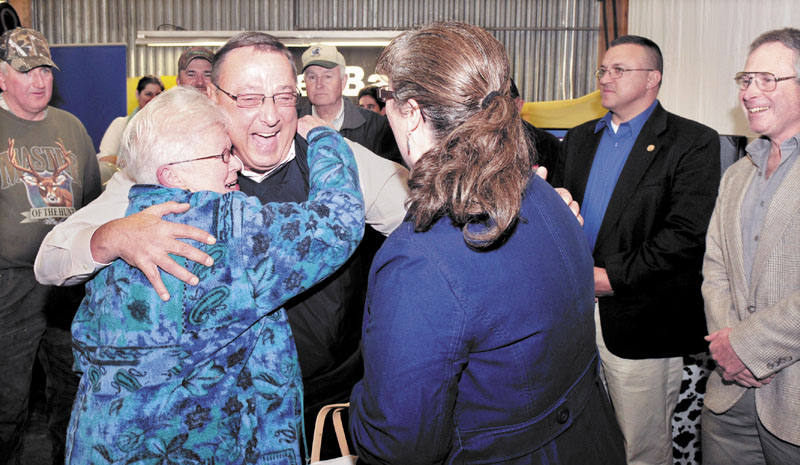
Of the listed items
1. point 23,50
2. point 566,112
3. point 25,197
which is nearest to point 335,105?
point 23,50

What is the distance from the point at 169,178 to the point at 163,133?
0.33 ft

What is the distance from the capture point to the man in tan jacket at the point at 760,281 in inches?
78.3

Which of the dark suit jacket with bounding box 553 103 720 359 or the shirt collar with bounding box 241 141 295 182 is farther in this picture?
the dark suit jacket with bounding box 553 103 720 359

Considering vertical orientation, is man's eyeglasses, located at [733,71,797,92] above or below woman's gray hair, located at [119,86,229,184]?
above

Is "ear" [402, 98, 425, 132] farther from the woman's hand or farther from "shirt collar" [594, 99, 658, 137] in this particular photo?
"shirt collar" [594, 99, 658, 137]

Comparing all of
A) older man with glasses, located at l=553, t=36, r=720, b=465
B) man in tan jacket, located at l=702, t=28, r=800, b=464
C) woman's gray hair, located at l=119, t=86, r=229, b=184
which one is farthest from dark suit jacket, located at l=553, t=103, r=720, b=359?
woman's gray hair, located at l=119, t=86, r=229, b=184

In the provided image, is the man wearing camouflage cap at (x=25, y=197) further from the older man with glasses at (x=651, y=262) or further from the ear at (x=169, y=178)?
the older man with glasses at (x=651, y=262)

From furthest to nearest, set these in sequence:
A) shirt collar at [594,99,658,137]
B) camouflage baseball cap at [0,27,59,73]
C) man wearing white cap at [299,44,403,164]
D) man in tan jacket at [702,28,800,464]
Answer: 1. man wearing white cap at [299,44,403,164]
2. camouflage baseball cap at [0,27,59,73]
3. shirt collar at [594,99,658,137]
4. man in tan jacket at [702,28,800,464]

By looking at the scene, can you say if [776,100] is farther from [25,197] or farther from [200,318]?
[25,197]

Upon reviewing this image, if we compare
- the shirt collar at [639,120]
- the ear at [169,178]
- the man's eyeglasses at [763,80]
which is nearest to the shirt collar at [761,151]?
the man's eyeglasses at [763,80]

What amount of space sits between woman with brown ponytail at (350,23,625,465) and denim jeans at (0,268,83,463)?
2759 millimetres

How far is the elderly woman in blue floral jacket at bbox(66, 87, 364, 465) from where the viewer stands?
4.06ft

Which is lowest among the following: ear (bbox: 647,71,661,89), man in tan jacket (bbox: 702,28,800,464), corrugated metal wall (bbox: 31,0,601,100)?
man in tan jacket (bbox: 702,28,800,464)

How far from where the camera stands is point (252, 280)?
1240 mm
